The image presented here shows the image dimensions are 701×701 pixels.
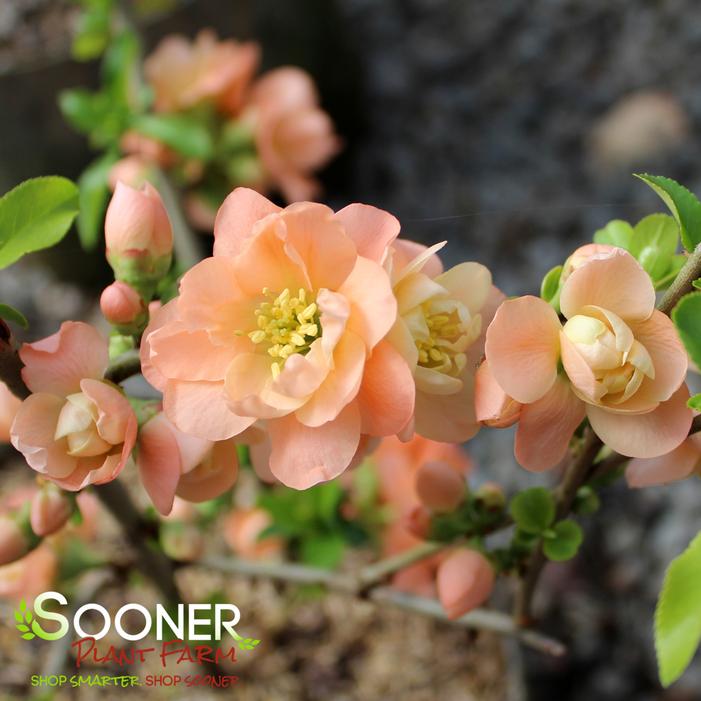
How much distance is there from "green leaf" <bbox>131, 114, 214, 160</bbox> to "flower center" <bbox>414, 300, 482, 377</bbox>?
55 centimetres

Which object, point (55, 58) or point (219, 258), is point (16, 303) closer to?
point (55, 58)

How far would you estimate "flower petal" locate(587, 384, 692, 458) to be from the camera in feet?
1.17

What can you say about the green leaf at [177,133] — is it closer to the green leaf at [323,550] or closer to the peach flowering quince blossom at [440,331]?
the green leaf at [323,550]

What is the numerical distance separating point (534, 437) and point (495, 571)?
0.20 meters

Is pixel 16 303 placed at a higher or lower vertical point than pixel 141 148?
lower

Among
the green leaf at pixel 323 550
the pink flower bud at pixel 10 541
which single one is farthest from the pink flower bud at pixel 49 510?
the green leaf at pixel 323 550

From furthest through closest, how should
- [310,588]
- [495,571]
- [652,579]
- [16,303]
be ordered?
1. [16,303]
2. [652,579]
3. [310,588]
4. [495,571]

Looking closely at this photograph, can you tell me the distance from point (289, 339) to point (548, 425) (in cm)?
12

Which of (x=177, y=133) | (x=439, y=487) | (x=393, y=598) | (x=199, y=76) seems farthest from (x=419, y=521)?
(x=199, y=76)

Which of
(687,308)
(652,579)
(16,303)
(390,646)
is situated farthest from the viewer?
(16,303)

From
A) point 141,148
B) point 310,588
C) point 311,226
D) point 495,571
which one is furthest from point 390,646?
point 311,226

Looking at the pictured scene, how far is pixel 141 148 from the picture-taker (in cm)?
91

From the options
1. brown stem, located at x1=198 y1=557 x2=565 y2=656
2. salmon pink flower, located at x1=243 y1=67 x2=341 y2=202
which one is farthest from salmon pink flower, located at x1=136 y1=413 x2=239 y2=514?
salmon pink flower, located at x1=243 y1=67 x2=341 y2=202

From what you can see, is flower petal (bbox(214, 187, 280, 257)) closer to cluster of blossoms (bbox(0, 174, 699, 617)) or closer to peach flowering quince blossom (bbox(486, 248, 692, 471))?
cluster of blossoms (bbox(0, 174, 699, 617))
